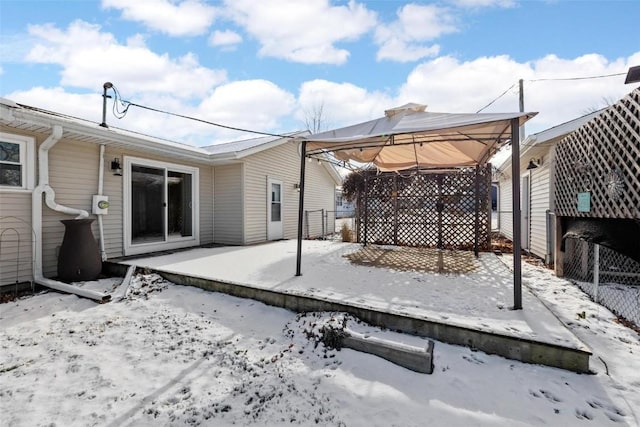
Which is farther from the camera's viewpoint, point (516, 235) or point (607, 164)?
point (607, 164)

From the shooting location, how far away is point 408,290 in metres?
3.67

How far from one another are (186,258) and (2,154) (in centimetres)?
311

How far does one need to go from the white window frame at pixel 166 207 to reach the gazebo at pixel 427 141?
3769mm

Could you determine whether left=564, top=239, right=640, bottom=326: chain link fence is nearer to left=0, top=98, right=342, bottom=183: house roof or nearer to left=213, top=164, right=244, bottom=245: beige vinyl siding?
left=0, top=98, right=342, bottom=183: house roof

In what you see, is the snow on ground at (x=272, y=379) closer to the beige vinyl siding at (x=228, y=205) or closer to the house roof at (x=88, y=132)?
the house roof at (x=88, y=132)

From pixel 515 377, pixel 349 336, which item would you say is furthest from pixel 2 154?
pixel 515 377

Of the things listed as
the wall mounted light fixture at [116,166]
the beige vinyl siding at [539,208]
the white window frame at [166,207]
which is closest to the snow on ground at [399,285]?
the white window frame at [166,207]

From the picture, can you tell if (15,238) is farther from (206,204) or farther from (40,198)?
(206,204)

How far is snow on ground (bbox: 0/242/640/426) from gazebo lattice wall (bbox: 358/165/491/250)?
3.70 meters

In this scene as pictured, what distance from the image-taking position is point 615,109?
3553 millimetres

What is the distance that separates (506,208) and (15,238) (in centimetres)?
1312

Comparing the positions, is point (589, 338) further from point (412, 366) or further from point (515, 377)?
point (412, 366)

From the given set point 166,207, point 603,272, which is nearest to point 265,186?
point 166,207

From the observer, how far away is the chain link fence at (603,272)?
3.83 m
